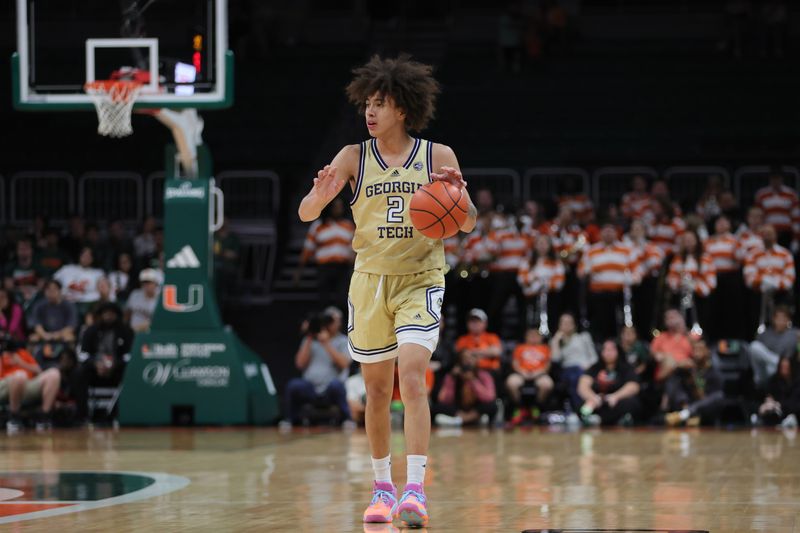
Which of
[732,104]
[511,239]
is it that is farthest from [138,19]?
[732,104]

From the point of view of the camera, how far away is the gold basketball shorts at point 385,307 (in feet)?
21.9

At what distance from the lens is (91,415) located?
16.4 m

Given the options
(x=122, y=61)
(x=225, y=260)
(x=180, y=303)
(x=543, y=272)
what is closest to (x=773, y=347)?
(x=543, y=272)

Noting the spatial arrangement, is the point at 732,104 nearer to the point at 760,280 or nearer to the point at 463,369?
the point at 760,280

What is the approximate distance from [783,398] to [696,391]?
0.99m

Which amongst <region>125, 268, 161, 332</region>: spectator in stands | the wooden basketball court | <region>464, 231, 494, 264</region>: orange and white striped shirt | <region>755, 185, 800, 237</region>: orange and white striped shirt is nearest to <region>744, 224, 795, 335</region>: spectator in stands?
<region>755, 185, 800, 237</region>: orange and white striped shirt

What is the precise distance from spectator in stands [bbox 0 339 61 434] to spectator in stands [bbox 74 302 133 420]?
1.97 feet

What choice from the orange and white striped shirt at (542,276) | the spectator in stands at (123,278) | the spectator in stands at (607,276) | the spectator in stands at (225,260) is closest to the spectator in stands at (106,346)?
the spectator in stands at (123,278)

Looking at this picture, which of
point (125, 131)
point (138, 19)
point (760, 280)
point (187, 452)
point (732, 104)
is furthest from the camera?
point (732, 104)

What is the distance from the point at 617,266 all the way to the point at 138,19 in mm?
6841

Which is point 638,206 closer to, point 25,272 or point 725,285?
point 725,285

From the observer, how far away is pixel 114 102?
13.6 m

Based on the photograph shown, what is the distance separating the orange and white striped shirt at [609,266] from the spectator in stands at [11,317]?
732 centimetres

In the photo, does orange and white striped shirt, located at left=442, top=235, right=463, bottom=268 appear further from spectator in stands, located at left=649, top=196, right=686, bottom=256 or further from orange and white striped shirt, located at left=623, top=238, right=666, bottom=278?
spectator in stands, located at left=649, top=196, right=686, bottom=256
